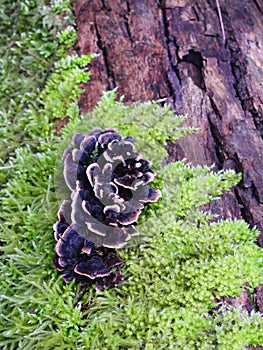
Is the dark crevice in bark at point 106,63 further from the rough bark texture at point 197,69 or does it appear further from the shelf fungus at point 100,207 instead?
the shelf fungus at point 100,207

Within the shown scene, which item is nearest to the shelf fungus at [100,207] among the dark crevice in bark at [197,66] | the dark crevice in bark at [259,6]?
the dark crevice in bark at [197,66]

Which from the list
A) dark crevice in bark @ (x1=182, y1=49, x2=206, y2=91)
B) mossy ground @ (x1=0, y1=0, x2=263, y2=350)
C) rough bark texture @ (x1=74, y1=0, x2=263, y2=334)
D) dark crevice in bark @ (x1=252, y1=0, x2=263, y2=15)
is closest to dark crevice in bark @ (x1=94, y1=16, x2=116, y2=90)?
rough bark texture @ (x1=74, y1=0, x2=263, y2=334)

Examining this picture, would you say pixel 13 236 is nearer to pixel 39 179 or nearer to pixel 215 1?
pixel 39 179

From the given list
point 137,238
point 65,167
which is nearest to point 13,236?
point 65,167

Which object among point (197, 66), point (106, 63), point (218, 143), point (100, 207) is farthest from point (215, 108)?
point (100, 207)

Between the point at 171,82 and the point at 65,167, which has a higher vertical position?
the point at 171,82

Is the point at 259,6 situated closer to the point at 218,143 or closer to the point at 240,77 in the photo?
the point at 240,77

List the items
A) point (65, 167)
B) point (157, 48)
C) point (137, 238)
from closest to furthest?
1. point (137, 238)
2. point (65, 167)
3. point (157, 48)
